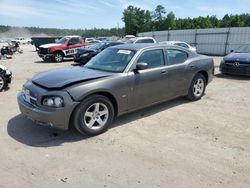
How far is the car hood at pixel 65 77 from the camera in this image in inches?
167

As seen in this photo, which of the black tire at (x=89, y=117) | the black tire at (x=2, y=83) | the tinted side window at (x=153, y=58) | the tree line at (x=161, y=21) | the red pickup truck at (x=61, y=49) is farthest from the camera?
the tree line at (x=161, y=21)

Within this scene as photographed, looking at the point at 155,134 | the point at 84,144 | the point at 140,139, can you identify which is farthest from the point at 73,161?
the point at 155,134

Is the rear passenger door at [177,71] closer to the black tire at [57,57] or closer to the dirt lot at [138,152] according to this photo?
the dirt lot at [138,152]

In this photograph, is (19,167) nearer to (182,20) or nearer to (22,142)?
(22,142)

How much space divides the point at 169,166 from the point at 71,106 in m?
1.82

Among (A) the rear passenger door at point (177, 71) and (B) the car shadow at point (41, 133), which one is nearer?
(B) the car shadow at point (41, 133)

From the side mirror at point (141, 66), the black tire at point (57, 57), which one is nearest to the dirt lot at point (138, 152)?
the side mirror at point (141, 66)

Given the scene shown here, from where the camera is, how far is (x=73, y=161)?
11.9 feet

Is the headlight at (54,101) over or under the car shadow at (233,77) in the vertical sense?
over

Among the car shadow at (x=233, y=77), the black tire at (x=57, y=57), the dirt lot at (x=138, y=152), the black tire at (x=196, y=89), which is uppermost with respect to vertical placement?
the black tire at (x=57, y=57)

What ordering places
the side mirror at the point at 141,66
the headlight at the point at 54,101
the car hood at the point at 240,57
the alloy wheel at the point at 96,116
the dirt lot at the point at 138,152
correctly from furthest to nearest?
the car hood at the point at 240,57
the side mirror at the point at 141,66
the alloy wheel at the point at 96,116
the headlight at the point at 54,101
the dirt lot at the point at 138,152

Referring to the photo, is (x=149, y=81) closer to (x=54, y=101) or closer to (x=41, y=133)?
(x=54, y=101)

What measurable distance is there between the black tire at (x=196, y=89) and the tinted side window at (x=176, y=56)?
25.4 inches

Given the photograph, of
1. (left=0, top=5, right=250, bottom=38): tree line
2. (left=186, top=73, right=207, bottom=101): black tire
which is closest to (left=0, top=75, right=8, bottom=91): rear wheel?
(left=186, top=73, right=207, bottom=101): black tire
